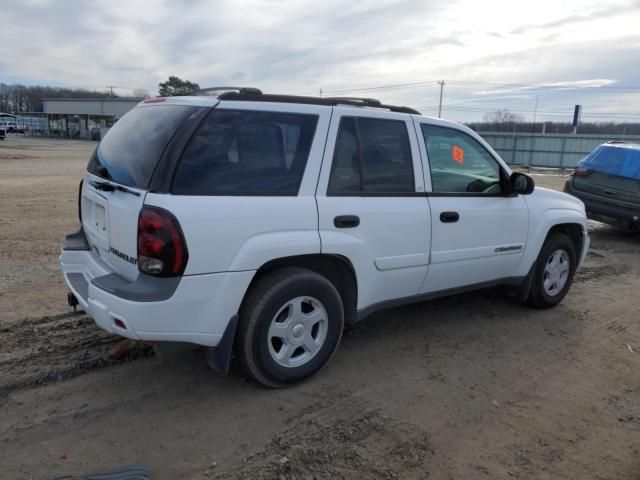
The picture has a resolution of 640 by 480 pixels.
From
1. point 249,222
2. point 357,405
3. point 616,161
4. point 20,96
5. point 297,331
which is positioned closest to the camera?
point 249,222

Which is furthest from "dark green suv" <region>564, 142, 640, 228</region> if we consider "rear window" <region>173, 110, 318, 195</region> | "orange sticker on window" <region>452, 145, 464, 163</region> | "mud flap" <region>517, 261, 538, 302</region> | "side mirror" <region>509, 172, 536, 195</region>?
"rear window" <region>173, 110, 318, 195</region>

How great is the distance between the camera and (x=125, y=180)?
124 inches

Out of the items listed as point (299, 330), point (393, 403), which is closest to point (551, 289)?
point (393, 403)

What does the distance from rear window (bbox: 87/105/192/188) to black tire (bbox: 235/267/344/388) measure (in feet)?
3.22

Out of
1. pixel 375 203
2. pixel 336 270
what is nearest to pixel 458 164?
pixel 375 203

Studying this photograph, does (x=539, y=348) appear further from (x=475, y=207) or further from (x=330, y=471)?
(x=330, y=471)

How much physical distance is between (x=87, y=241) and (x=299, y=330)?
1.71m

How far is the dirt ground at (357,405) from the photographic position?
2.78 meters

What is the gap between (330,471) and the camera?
8.89ft

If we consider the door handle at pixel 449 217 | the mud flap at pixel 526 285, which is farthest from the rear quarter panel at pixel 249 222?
the mud flap at pixel 526 285

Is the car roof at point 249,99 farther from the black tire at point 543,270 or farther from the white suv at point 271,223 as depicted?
the black tire at point 543,270

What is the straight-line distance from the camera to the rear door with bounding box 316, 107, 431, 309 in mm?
3488

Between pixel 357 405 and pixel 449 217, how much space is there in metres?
1.69

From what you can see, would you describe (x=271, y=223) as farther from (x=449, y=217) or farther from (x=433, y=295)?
(x=433, y=295)
